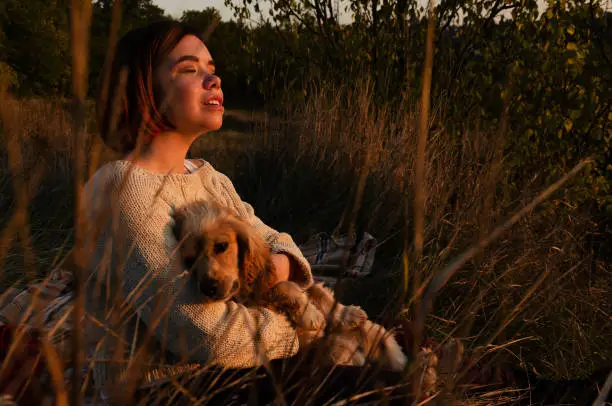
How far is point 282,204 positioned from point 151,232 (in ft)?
10.2

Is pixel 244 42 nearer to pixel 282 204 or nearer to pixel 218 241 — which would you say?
pixel 282 204

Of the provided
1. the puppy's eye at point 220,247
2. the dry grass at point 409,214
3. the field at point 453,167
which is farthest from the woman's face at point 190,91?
the dry grass at point 409,214

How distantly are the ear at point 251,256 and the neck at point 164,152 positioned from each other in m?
0.40

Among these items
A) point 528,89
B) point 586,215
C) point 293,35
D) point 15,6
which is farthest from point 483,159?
point 15,6

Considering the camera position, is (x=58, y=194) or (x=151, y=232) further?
(x=58, y=194)

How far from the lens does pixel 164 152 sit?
273 cm

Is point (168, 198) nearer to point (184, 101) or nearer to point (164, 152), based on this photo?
point (164, 152)

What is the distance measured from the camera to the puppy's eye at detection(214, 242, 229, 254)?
2.43m

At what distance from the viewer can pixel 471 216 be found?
14.4 ft

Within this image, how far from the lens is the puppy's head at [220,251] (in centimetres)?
230

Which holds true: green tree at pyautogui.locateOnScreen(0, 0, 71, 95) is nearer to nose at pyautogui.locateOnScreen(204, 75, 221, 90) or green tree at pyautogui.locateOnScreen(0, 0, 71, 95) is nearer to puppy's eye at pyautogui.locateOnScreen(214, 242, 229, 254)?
nose at pyautogui.locateOnScreen(204, 75, 221, 90)

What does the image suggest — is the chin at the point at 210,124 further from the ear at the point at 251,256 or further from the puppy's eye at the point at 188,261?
the puppy's eye at the point at 188,261

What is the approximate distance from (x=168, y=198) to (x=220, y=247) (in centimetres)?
31

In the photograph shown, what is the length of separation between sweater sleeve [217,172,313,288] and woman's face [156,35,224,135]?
44 centimetres
